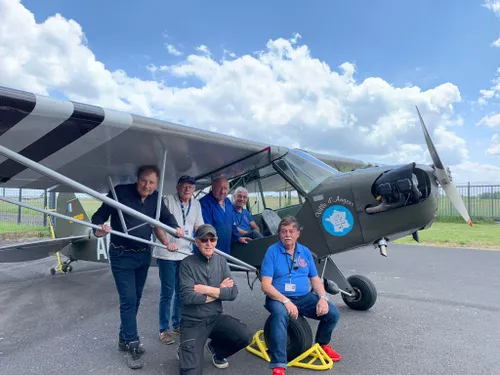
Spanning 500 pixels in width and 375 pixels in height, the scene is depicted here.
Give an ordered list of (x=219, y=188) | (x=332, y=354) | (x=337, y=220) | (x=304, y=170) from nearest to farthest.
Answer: (x=332, y=354)
(x=337, y=220)
(x=219, y=188)
(x=304, y=170)

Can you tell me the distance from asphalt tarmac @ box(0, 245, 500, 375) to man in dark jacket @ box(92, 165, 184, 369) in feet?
1.07

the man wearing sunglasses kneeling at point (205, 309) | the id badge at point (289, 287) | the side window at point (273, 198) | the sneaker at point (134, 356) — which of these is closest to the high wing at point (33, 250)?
the sneaker at point (134, 356)

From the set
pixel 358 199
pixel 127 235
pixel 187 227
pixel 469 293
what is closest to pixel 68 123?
pixel 127 235

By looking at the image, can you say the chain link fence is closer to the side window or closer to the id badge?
the side window

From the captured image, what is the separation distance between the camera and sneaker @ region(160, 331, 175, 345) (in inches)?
147

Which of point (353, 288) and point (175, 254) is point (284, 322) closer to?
point (175, 254)

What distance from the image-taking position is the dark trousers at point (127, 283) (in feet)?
10.9

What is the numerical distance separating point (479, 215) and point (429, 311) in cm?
1539

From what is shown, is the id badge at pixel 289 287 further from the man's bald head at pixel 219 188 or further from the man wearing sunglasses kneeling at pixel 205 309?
the man's bald head at pixel 219 188

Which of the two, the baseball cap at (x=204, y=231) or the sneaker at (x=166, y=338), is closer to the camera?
the baseball cap at (x=204, y=231)

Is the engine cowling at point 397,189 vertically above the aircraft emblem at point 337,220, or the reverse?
the engine cowling at point 397,189

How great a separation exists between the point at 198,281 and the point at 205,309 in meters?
0.24

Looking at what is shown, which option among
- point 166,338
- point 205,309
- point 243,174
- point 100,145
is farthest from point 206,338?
point 243,174

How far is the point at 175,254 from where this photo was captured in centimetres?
386
